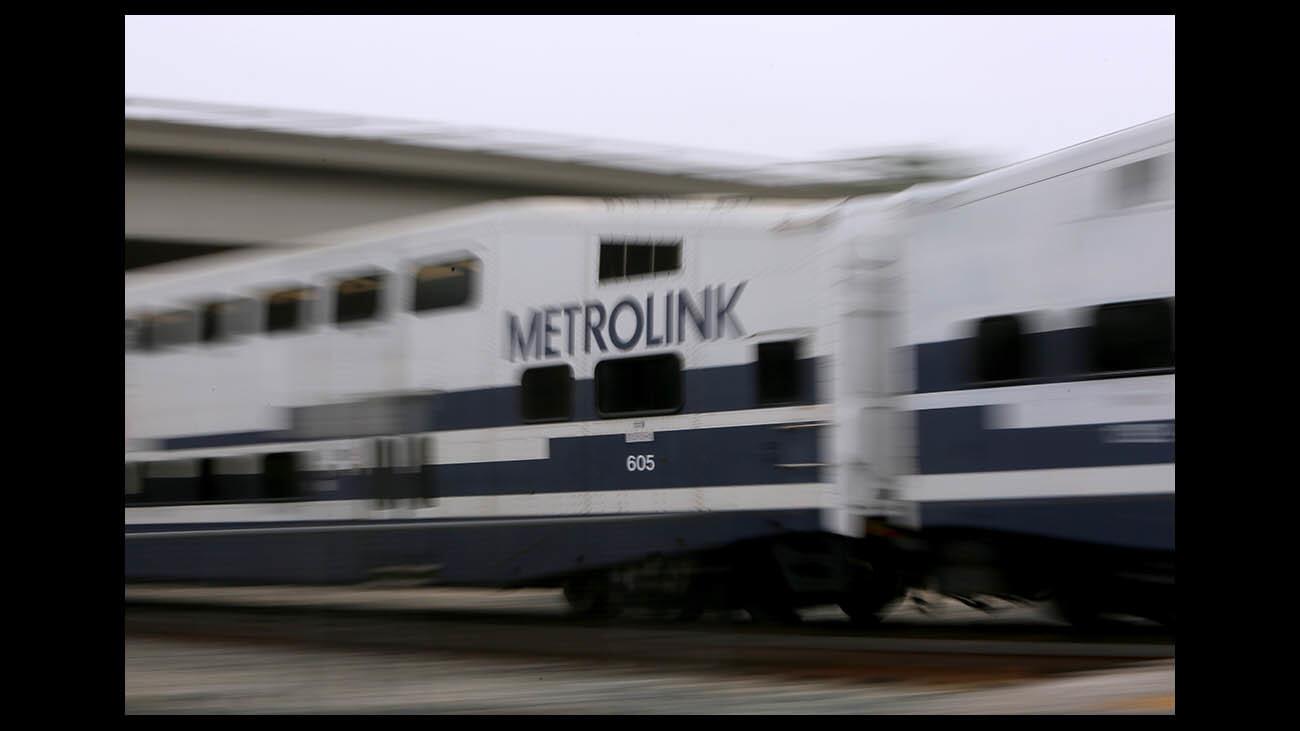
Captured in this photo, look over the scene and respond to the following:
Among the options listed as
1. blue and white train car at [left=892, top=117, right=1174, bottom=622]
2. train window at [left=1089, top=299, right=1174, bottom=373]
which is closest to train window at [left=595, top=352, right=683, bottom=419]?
blue and white train car at [left=892, top=117, right=1174, bottom=622]

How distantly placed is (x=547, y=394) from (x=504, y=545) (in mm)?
1449

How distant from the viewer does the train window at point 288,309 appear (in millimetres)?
12609

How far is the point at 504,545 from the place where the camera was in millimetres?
11219

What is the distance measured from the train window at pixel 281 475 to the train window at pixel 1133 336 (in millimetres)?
7391

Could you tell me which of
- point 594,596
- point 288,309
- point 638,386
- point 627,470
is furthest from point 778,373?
point 288,309

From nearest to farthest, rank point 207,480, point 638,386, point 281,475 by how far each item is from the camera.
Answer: point 638,386, point 281,475, point 207,480

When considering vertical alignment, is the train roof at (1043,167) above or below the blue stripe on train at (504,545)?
above

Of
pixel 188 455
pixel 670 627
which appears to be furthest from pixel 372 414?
pixel 670 627

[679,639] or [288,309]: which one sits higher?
[288,309]

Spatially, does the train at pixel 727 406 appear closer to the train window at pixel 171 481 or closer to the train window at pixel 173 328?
the train window at pixel 171 481

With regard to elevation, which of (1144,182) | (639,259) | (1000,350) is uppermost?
(1144,182)

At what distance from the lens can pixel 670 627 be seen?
11.3m

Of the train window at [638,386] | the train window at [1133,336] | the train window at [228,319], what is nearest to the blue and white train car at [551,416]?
the train window at [638,386]

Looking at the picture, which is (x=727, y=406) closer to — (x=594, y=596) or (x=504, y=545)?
(x=594, y=596)
